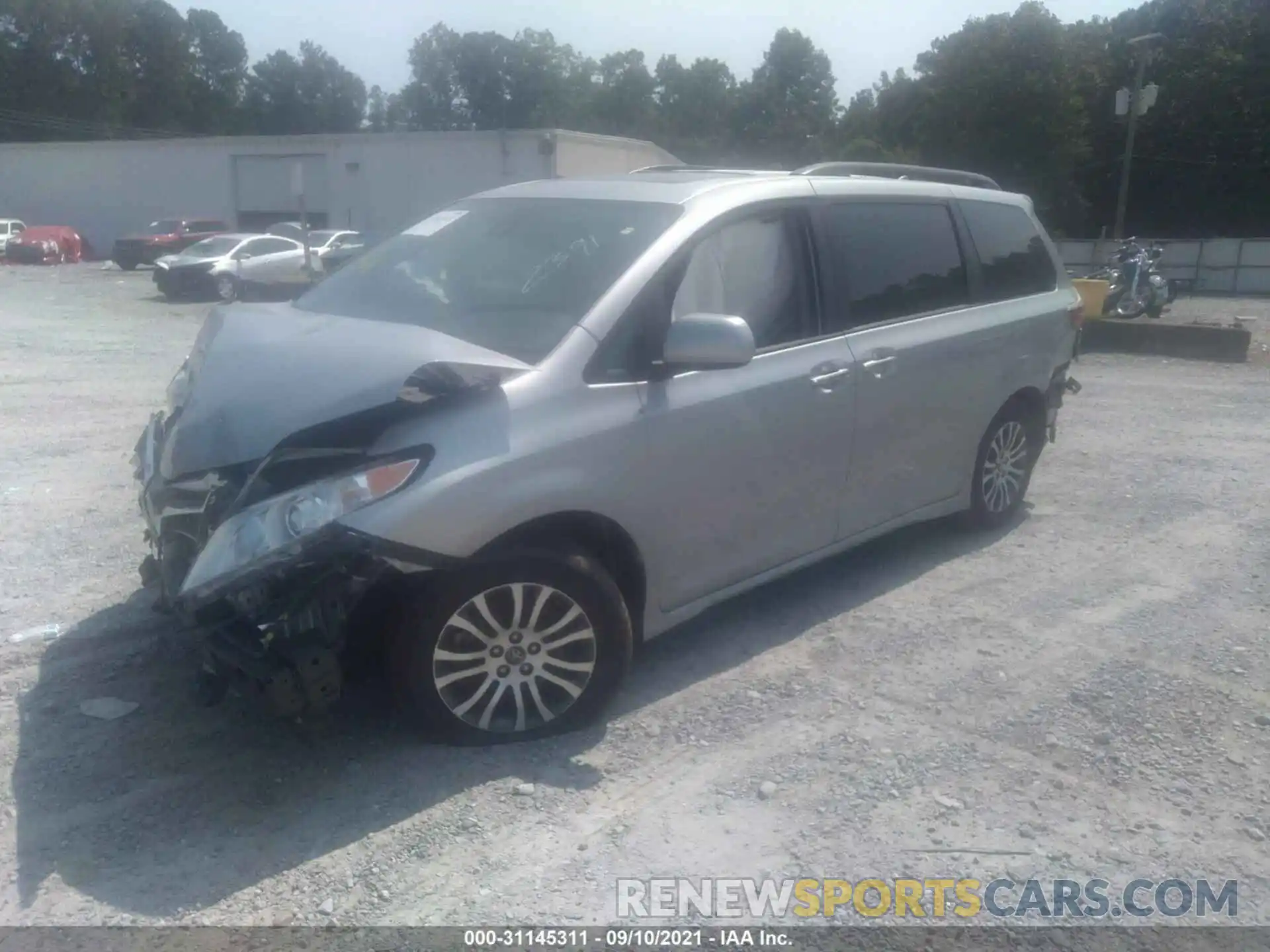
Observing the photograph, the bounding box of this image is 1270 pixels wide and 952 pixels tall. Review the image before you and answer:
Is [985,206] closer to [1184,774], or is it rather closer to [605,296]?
[605,296]

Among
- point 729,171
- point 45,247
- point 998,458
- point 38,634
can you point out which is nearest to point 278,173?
point 45,247

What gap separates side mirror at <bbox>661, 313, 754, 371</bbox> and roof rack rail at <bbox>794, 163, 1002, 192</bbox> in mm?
1721

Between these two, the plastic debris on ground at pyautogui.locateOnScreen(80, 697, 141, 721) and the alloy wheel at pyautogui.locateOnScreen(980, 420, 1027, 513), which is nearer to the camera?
the plastic debris on ground at pyautogui.locateOnScreen(80, 697, 141, 721)

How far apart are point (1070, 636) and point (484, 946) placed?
10.1ft

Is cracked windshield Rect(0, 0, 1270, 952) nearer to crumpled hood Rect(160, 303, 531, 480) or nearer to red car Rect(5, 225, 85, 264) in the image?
crumpled hood Rect(160, 303, 531, 480)

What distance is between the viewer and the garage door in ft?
127

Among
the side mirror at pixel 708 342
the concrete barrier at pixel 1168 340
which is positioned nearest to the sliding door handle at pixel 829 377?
the side mirror at pixel 708 342

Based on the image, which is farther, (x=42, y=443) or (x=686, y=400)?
(x=42, y=443)

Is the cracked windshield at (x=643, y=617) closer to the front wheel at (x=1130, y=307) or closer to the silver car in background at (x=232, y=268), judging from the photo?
the front wheel at (x=1130, y=307)

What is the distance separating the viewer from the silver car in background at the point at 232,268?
25.2 meters

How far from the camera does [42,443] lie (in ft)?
26.9

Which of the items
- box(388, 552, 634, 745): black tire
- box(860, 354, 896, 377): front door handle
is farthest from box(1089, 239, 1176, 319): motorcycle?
box(388, 552, 634, 745): black tire

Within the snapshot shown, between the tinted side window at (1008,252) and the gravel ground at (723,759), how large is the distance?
55.8 inches

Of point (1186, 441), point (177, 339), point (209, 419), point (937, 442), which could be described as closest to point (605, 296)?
point (209, 419)
